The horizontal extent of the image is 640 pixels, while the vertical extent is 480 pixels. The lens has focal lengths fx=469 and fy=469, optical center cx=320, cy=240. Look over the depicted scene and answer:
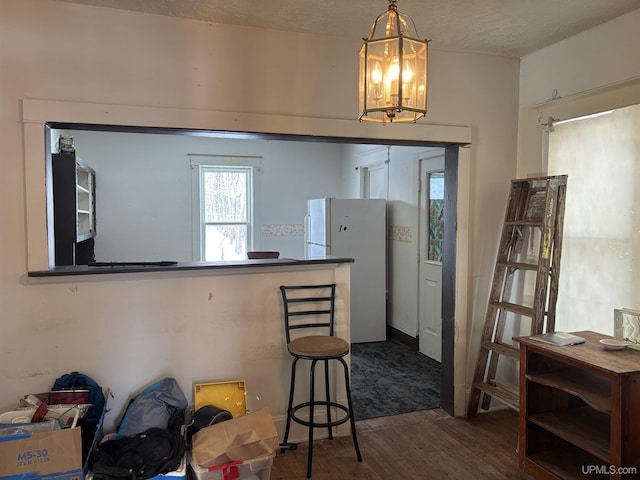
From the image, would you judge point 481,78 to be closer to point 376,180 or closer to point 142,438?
point 376,180

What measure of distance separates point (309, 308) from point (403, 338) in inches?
91.4

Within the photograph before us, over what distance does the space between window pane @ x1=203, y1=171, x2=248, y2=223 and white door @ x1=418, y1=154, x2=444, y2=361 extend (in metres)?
2.30

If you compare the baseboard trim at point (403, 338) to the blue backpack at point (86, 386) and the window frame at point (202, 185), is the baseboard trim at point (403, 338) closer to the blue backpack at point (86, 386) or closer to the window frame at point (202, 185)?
the window frame at point (202, 185)

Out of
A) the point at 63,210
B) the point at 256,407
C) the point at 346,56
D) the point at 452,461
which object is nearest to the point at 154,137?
the point at 63,210

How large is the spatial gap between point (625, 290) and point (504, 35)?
66.3 inches

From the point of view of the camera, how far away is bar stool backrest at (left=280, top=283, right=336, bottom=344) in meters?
2.86

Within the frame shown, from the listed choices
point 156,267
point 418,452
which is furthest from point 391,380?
point 156,267

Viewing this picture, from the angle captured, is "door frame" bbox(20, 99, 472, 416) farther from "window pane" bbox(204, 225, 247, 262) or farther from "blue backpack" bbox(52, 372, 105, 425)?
"window pane" bbox(204, 225, 247, 262)

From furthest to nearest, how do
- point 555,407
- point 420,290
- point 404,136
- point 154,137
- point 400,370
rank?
point 154,137, point 420,290, point 400,370, point 404,136, point 555,407

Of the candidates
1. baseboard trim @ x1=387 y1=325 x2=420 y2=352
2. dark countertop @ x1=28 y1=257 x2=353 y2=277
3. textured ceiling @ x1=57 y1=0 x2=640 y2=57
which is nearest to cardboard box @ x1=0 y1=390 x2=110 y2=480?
dark countertop @ x1=28 y1=257 x2=353 y2=277

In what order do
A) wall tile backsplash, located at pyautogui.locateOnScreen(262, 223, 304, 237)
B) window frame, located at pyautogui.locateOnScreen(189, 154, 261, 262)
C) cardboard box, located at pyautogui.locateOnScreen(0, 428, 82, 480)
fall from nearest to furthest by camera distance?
cardboard box, located at pyautogui.locateOnScreen(0, 428, 82, 480), window frame, located at pyautogui.locateOnScreen(189, 154, 261, 262), wall tile backsplash, located at pyautogui.locateOnScreen(262, 223, 304, 237)

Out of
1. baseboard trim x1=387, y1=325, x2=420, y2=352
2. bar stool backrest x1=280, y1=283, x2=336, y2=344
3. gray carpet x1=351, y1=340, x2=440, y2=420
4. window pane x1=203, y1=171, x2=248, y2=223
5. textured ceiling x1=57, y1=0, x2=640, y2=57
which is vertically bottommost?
gray carpet x1=351, y1=340, x2=440, y2=420

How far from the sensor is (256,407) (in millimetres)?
2846

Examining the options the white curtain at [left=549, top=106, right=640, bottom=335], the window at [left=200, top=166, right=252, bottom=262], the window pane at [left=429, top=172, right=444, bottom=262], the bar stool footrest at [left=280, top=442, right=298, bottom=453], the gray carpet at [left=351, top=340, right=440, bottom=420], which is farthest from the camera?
the window at [left=200, top=166, right=252, bottom=262]
